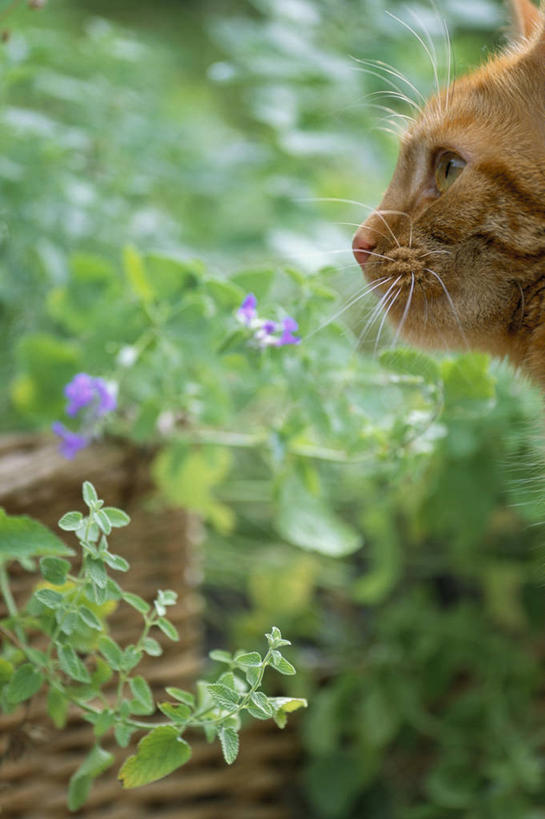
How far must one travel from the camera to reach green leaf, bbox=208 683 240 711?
535mm

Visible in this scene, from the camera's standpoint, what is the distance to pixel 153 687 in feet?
2.97

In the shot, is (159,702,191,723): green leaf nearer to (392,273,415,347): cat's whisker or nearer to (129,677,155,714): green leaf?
(129,677,155,714): green leaf

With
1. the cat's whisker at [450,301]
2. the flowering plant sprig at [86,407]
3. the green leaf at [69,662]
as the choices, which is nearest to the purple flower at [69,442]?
the flowering plant sprig at [86,407]

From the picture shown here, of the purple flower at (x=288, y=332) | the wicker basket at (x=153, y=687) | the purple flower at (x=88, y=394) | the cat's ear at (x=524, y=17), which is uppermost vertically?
the cat's ear at (x=524, y=17)

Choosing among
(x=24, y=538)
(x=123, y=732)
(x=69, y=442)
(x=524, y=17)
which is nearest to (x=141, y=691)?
(x=123, y=732)

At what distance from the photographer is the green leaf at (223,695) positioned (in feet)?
1.76

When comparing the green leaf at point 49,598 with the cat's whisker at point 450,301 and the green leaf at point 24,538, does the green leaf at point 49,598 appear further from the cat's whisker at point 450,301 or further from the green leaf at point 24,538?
the cat's whisker at point 450,301

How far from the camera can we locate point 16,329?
42.0 inches

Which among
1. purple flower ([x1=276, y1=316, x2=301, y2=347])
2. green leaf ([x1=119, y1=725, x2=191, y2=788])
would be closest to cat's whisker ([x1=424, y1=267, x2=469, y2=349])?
purple flower ([x1=276, y1=316, x2=301, y2=347])

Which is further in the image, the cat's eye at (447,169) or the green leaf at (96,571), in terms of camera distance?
the cat's eye at (447,169)

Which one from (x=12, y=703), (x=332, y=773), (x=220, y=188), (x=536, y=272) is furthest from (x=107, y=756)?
(x=220, y=188)

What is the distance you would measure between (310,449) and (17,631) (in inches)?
12.5

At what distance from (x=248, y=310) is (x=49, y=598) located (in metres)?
0.27

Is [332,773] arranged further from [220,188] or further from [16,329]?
[220,188]
